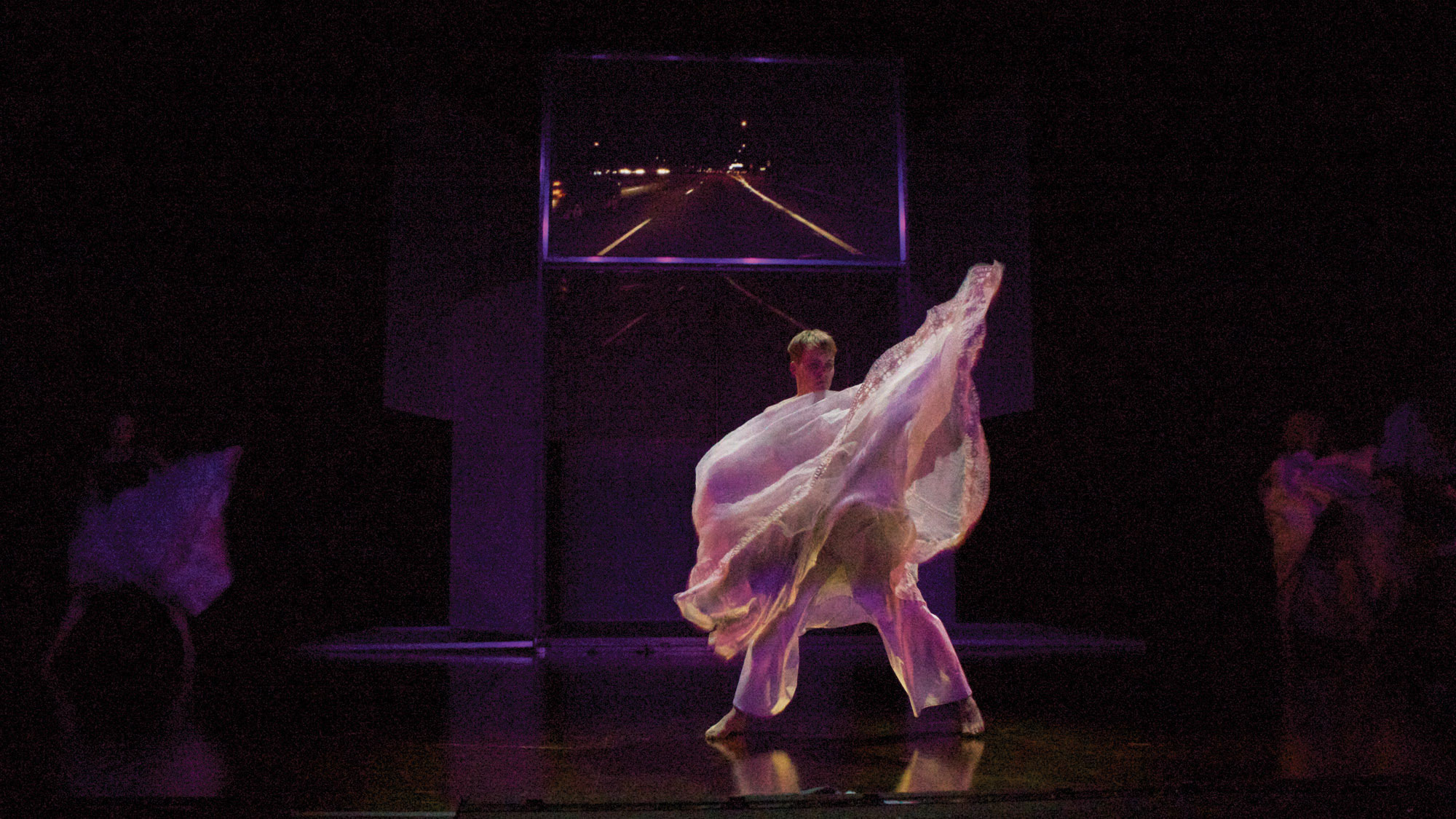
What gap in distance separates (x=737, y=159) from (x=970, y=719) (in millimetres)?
4296

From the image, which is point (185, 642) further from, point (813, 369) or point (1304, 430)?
point (1304, 430)

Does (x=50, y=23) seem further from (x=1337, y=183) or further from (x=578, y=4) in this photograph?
(x=1337, y=183)

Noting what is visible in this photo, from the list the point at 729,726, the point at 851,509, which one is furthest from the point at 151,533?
the point at 851,509

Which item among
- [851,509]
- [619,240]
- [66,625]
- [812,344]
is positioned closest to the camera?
[851,509]

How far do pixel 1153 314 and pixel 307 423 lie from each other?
216 inches

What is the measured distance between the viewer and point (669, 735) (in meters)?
3.33

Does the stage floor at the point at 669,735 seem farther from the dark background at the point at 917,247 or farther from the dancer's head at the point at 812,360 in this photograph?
the dancer's head at the point at 812,360

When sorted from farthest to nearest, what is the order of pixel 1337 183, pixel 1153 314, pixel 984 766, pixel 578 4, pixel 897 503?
pixel 1153 314, pixel 578 4, pixel 1337 183, pixel 897 503, pixel 984 766

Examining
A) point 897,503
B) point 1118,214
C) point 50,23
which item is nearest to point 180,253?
point 50,23

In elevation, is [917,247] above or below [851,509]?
above

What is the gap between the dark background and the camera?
16.3ft

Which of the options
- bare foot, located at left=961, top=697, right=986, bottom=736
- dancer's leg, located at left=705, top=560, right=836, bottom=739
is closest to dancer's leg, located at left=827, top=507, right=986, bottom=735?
bare foot, located at left=961, top=697, right=986, bottom=736

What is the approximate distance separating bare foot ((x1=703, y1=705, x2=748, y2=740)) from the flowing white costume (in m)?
0.08

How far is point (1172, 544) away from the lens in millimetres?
6816
